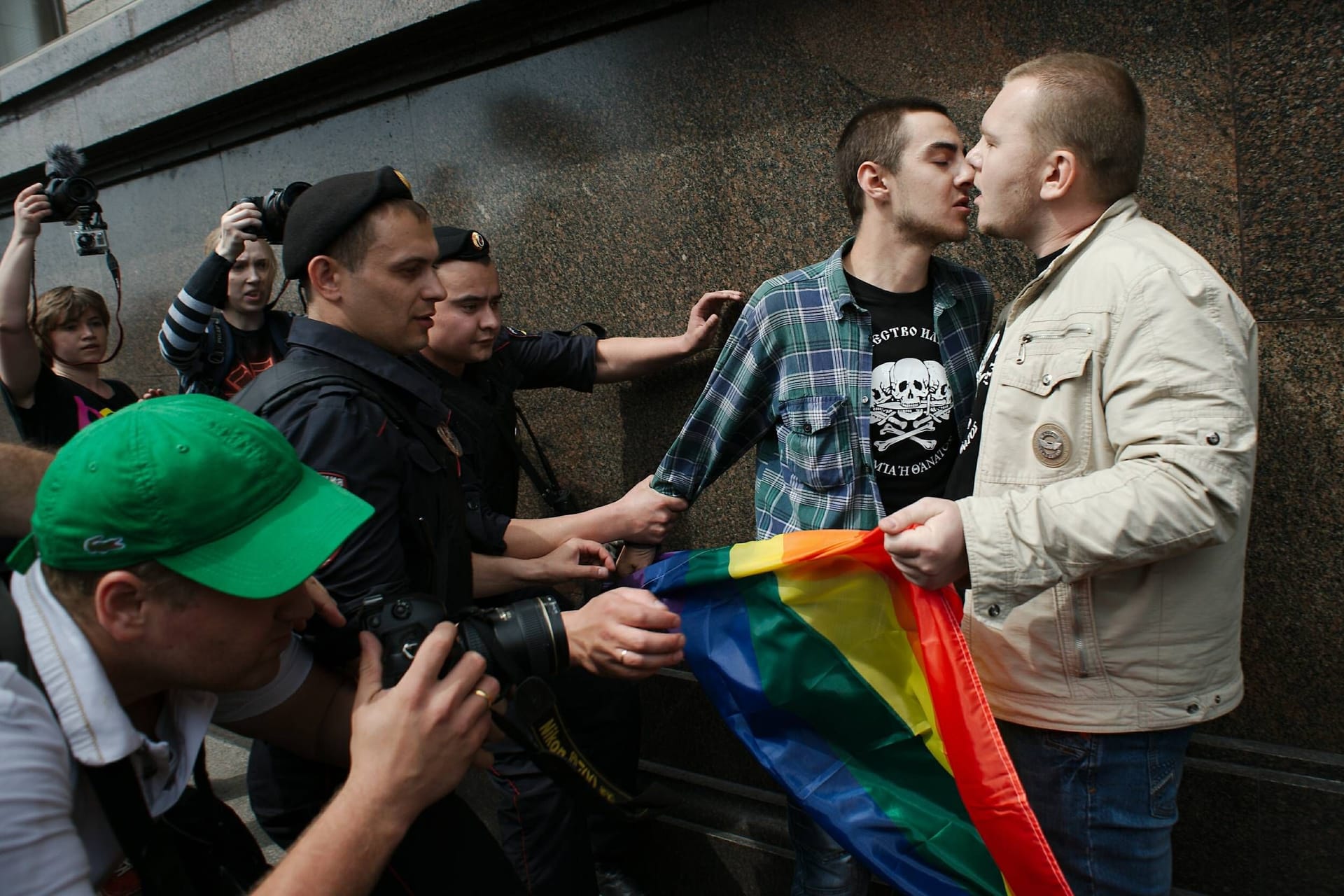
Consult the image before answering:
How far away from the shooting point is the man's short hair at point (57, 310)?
198 inches

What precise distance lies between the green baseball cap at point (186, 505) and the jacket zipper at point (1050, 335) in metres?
1.40

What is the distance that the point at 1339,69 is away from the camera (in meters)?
2.57

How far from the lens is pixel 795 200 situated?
11.8 ft

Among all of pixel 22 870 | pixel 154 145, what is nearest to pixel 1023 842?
pixel 22 870

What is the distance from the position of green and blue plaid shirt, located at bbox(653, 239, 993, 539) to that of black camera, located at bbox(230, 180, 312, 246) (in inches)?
66.8

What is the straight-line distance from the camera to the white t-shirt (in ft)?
4.23

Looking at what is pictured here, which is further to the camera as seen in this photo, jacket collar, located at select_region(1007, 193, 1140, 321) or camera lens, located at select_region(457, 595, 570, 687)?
jacket collar, located at select_region(1007, 193, 1140, 321)

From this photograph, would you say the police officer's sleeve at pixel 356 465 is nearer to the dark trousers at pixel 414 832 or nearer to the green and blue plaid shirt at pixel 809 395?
the dark trousers at pixel 414 832

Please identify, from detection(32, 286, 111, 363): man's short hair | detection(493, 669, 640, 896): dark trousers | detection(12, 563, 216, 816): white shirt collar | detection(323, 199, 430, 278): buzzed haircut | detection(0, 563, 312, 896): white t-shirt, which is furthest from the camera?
detection(32, 286, 111, 363): man's short hair

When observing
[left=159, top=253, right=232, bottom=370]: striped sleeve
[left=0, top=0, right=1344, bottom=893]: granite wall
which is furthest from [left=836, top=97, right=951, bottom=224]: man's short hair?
[left=159, top=253, right=232, bottom=370]: striped sleeve

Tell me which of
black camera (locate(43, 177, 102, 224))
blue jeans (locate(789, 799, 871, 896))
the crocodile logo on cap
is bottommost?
blue jeans (locate(789, 799, 871, 896))

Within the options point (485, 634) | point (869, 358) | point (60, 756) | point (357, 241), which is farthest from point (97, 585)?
point (869, 358)

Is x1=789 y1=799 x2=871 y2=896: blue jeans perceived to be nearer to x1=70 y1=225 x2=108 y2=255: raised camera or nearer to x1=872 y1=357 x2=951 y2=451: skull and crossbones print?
x1=872 y1=357 x2=951 y2=451: skull and crossbones print

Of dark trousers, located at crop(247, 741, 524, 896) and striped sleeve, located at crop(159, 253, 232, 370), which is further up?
striped sleeve, located at crop(159, 253, 232, 370)
